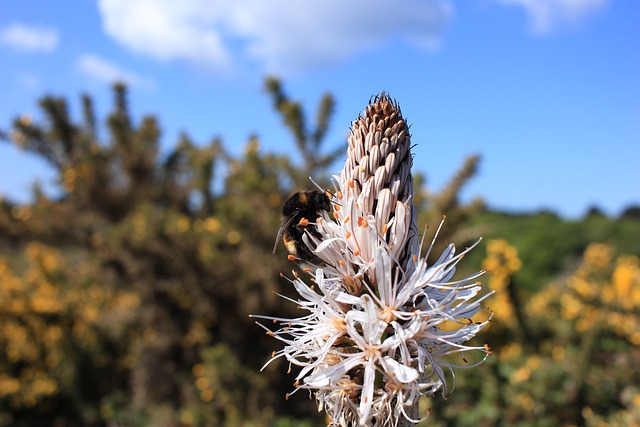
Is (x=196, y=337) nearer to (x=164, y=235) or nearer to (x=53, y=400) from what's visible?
(x=164, y=235)

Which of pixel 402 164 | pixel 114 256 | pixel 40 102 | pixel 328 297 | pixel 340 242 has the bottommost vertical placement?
pixel 328 297

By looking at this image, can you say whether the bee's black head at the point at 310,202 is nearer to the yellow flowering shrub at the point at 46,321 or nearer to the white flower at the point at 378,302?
the white flower at the point at 378,302

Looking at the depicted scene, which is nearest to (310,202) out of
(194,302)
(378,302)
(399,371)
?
(378,302)

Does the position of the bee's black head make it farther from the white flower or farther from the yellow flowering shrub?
the yellow flowering shrub

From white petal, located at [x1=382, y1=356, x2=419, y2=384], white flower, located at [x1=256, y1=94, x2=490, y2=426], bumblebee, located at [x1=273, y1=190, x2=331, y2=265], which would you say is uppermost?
bumblebee, located at [x1=273, y1=190, x2=331, y2=265]

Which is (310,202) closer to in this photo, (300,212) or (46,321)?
(300,212)

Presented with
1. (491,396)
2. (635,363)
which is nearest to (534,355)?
(635,363)

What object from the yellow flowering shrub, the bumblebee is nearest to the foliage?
the yellow flowering shrub

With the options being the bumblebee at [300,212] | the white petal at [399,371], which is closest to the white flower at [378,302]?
the white petal at [399,371]
